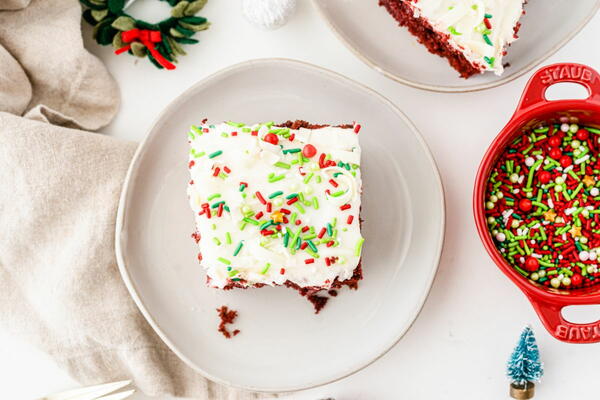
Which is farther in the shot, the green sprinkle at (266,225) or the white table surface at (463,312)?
the white table surface at (463,312)

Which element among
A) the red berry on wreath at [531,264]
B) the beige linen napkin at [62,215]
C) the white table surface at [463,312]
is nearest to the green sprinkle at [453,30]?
the white table surface at [463,312]

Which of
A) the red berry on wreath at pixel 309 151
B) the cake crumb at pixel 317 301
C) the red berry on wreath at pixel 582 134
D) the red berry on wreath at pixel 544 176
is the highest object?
the red berry on wreath at pixel 582 134

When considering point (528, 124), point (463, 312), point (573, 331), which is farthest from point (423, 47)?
point (573, 331)

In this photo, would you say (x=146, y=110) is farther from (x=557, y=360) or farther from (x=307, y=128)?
(x=557, y=360)

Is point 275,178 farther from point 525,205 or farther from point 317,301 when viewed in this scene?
point 525,205

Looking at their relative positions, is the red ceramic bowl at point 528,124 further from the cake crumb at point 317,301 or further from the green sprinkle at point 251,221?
the green sprinkle at point 251,221

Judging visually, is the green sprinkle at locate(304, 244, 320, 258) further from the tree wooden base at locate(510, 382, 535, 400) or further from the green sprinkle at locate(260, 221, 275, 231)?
the tree wooden base at locate(510, 382, 535, 400)
